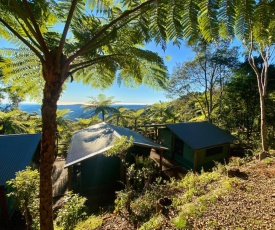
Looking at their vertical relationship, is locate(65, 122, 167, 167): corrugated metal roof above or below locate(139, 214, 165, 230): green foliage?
above

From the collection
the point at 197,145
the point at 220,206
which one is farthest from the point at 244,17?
the point at 197,145

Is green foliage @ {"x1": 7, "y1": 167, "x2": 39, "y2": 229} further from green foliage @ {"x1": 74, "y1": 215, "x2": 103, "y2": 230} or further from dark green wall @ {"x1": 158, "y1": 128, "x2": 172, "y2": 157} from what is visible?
dark green wall @ {"x1": 158, "y1": 128, "x2": 172, "y2": 157}

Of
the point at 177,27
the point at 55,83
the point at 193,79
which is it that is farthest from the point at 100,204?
the point at 193,79

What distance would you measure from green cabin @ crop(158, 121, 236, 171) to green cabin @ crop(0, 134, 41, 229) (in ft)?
28.7

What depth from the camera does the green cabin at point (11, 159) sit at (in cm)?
610

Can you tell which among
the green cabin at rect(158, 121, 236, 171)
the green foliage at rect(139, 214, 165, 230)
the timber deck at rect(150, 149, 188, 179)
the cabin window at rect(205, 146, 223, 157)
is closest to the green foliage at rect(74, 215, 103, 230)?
the green foliage at rect(139, 214, 165, 230)

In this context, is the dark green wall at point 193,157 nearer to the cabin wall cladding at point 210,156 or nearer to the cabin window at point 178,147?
the cabin wall cladding at point 210,156

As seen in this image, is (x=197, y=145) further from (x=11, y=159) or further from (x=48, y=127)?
(x=48, y=127)

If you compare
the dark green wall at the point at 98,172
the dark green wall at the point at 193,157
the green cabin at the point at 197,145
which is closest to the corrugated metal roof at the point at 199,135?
the green cabin at the point at 197,145

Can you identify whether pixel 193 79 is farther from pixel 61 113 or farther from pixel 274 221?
pixel 274 221

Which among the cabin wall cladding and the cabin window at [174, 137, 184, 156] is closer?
the cabin wall cladding

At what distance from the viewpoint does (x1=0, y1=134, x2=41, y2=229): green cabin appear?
610 cm

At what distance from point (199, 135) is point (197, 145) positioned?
1.50 meters

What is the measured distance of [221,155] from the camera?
13234 mm
